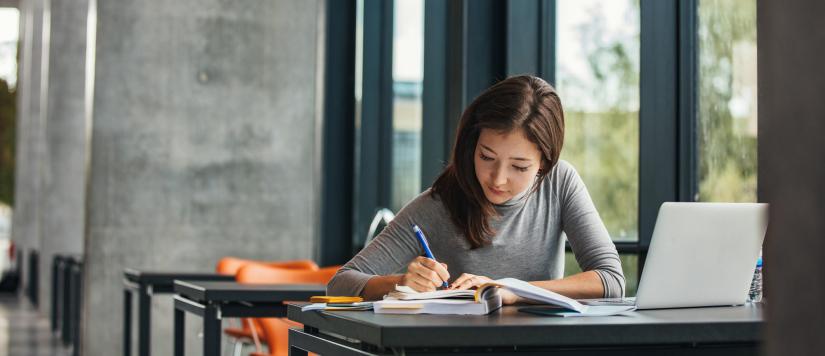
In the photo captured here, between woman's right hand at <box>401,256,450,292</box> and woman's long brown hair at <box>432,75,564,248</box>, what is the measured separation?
42 cm

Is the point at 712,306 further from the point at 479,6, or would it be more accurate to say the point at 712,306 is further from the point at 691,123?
the point at 479,6

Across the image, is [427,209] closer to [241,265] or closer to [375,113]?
[241,265]

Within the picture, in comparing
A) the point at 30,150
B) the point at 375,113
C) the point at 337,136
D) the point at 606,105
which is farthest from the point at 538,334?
the point at 30,150

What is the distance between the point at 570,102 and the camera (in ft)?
13.6

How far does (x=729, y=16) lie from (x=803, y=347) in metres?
2.92

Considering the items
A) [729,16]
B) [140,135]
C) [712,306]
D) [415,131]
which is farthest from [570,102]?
[140,135]

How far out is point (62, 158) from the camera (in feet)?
38.7

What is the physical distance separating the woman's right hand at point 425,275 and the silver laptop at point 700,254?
317mm

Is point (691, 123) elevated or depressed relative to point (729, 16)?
depressed

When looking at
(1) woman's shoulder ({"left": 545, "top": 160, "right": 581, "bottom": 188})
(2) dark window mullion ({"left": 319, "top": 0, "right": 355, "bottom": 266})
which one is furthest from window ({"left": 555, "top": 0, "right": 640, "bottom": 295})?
(2) dark window mullion ({"left": 319, "top": 0, "right": 355, "bottom": 266})

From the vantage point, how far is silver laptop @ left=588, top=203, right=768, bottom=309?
1899 millimetres

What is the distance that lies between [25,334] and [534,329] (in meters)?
8.65

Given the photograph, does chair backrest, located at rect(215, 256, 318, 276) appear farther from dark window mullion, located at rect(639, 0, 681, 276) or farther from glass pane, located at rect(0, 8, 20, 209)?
glass pane, located at rect(0, 8, 20, 209)

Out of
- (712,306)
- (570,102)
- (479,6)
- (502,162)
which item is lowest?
(712,306)
